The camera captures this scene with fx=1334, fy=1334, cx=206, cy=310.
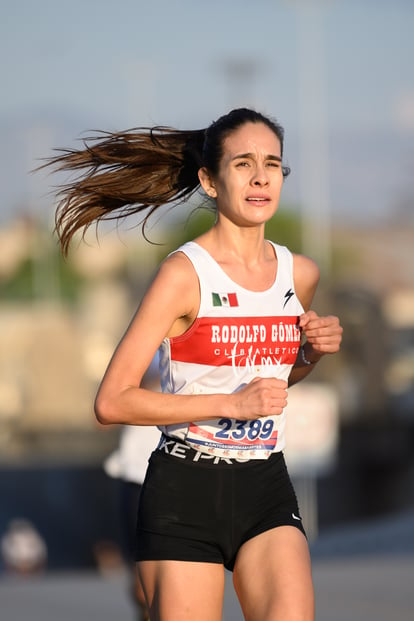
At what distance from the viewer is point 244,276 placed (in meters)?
4.12

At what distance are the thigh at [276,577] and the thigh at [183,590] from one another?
3.3 inches

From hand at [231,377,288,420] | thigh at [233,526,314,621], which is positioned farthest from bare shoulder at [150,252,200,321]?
thigh at [233,526,314,621]

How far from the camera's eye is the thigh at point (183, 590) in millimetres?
3842

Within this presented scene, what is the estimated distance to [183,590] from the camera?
152 inches

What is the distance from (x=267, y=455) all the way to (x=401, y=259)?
118m

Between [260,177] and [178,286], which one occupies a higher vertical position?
[260,177]

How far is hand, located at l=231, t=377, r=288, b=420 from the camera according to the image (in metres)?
3.70

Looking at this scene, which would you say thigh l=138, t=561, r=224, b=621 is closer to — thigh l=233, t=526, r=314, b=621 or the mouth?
thigh l=233, t=526, r=314, b=621

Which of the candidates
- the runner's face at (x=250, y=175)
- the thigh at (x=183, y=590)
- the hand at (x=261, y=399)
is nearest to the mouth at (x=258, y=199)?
the runner's face at (x=250, y=175)

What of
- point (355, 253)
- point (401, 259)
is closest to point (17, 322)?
point (355, 253)

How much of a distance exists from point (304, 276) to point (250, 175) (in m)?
0.45

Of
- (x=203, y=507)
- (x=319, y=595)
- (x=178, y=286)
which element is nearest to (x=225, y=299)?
(x=178, y=286)

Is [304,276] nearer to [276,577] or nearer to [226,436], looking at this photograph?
[226,436]

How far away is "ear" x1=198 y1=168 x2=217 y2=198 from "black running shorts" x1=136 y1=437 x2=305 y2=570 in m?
0.80
